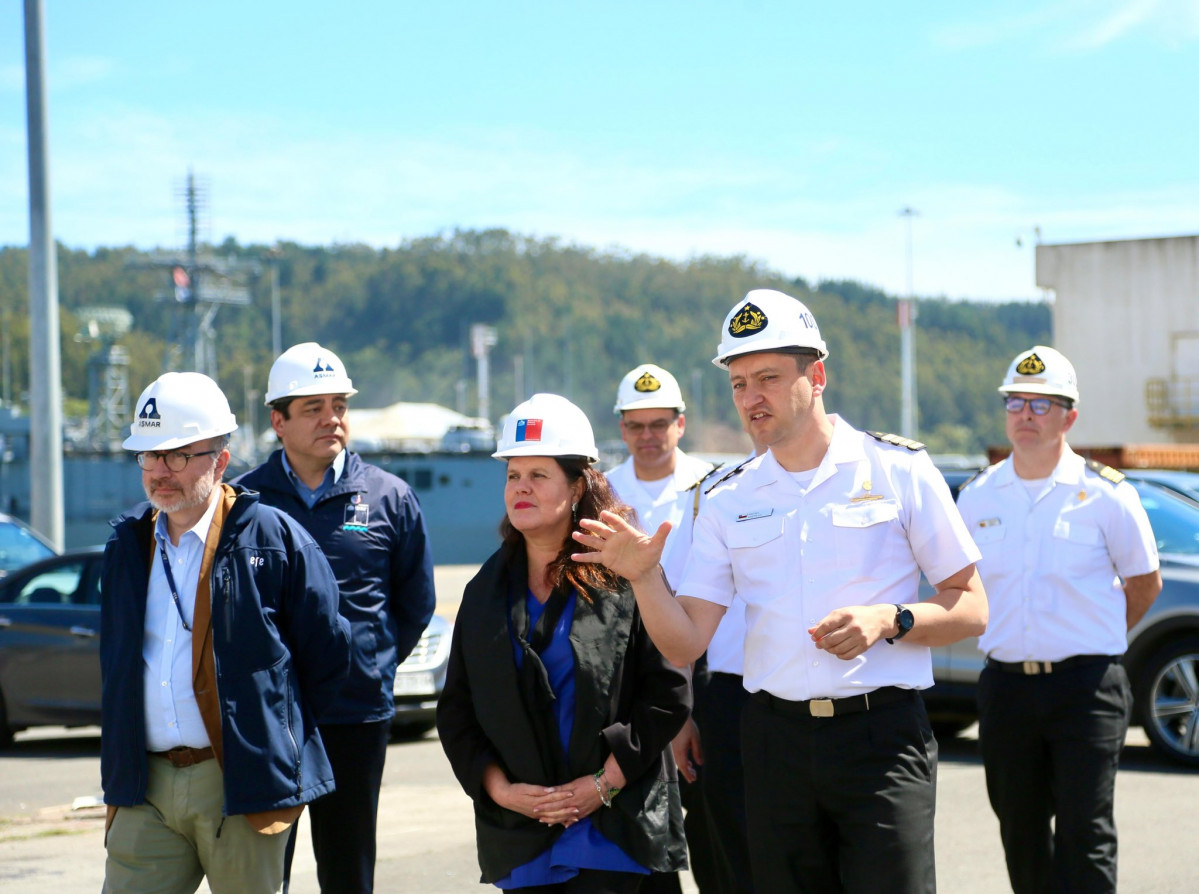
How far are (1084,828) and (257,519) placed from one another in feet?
10.1

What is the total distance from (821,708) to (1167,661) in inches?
260

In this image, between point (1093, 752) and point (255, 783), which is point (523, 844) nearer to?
point (255, 783)

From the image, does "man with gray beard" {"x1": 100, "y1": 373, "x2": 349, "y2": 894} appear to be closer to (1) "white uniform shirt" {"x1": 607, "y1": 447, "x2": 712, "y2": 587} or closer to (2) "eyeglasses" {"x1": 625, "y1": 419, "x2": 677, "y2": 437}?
(1) "white uniform shirt" {"x1": 607, "y1": 447, "x2": 712, "y2": 587}

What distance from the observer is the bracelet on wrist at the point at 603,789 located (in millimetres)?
3559

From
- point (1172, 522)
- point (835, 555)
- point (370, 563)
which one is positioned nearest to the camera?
point (835, 555)

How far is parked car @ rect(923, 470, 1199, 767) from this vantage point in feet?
30.3

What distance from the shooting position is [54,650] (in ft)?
36.4

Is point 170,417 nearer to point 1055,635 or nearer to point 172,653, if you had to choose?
point 172,653

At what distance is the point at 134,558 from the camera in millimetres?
4008

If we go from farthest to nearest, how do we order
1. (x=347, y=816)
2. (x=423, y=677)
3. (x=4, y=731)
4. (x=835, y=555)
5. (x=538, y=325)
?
(x=538, y=325) → (x=4, y=731) → (x=423, y=677) → (x=347, y=816) → (x=835, y=555)

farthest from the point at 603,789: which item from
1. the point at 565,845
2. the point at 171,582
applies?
the point at 171,582

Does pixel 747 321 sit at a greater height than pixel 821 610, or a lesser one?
greater

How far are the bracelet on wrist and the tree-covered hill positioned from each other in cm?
14394

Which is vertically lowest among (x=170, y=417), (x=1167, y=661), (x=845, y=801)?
(x=1167, y=661)
